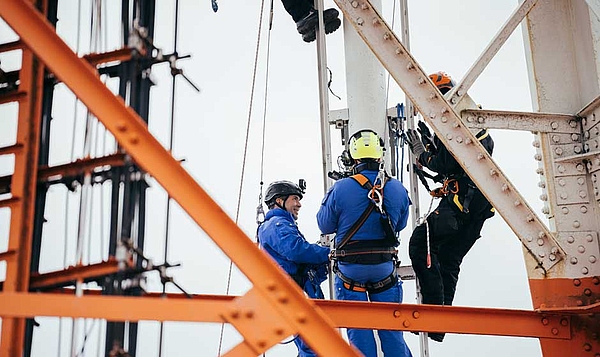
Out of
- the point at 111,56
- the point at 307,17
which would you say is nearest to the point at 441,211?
the point at 307,17

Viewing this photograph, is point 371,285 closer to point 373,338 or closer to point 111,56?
point 373,338

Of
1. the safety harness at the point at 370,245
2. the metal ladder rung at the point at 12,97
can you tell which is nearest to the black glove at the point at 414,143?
the safety harness at the point at 370,245

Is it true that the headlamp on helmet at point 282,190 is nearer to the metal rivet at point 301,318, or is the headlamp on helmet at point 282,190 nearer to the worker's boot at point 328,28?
the worker's boot at point 328,28

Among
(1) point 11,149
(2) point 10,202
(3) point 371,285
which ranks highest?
(3) point 371,285

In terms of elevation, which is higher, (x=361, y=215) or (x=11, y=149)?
(x=361, y=215)

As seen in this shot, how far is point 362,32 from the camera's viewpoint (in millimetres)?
5633

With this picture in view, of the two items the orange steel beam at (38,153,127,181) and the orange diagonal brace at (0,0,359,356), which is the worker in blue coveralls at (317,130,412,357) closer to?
the orange steel beam at (38,153,127,181)

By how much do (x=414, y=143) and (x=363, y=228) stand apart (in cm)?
132

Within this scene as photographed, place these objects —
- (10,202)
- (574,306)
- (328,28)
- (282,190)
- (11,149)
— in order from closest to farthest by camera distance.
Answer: (10,202) → (11,149) → (574,306) → (282,190) → (328,28)

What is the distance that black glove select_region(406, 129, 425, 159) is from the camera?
24.1 feet

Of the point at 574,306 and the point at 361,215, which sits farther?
the point at 361,215

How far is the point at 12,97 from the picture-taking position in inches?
156

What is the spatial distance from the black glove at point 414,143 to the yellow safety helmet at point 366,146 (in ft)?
2.37

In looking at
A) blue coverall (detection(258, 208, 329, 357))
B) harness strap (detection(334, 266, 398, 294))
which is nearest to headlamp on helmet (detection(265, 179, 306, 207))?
blue coverall (detection(258, 208, 329, 357))
